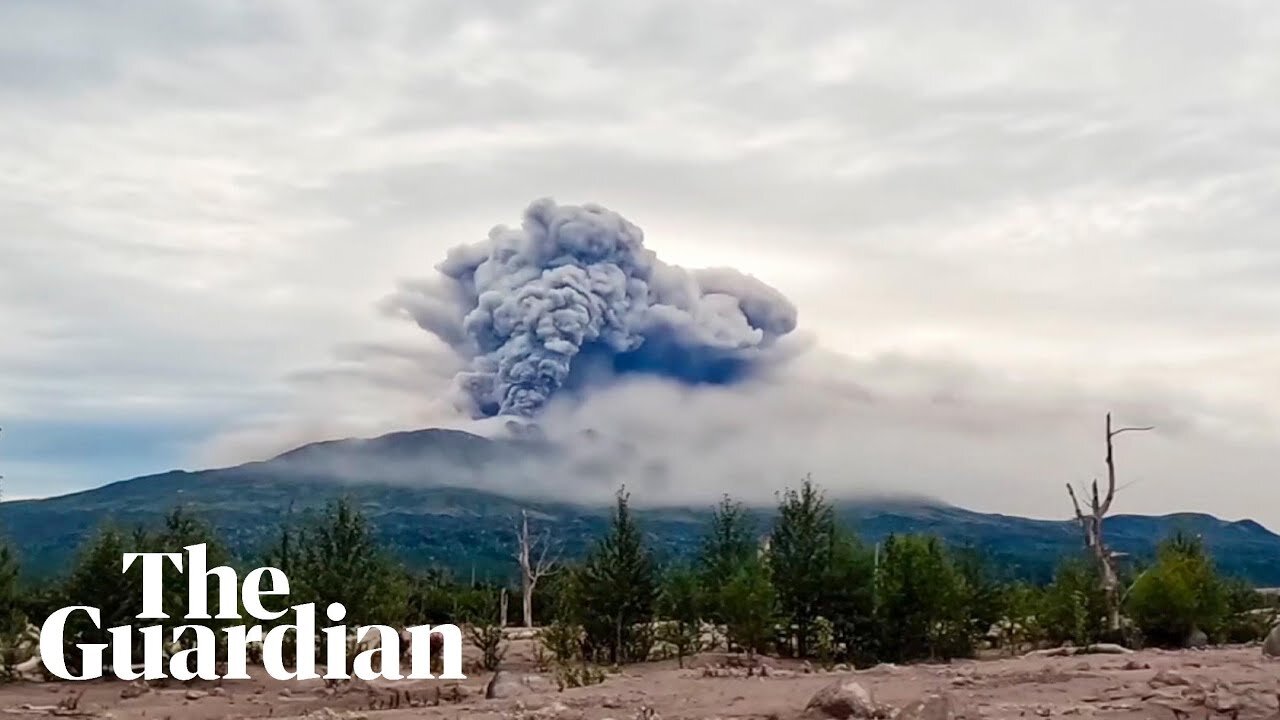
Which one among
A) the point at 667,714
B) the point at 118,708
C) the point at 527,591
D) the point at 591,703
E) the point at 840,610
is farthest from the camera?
the point at 527,591

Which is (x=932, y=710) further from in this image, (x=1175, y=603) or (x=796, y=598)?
(x=1175, y=603)

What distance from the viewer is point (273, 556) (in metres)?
50.6

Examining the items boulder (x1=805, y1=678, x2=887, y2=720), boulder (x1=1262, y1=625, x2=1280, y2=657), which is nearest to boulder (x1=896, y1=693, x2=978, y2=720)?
boulder (x1=805, y1=678, x2=887, y2=720)

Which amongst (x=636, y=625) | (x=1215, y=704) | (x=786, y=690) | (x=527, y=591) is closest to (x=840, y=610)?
(x=636, y=625)

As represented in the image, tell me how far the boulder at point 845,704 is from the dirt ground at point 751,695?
0.66ft

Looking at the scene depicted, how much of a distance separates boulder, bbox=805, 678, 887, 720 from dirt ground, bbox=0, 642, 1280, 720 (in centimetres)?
20

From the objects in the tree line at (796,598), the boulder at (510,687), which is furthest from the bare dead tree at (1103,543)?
the boulder at (510,687)

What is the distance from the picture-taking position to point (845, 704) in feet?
45.5

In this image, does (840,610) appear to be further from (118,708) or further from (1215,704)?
(1215,704)

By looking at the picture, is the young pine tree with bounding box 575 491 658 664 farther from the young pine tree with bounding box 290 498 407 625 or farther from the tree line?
the young pine tree with bounding box 290 498 407 625

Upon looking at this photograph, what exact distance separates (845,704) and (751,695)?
98.3 inches

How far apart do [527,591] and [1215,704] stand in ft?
151

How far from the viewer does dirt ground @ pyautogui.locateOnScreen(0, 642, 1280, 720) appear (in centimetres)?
1393

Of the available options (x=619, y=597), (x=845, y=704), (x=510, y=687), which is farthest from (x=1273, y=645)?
(x=619, y=597)
